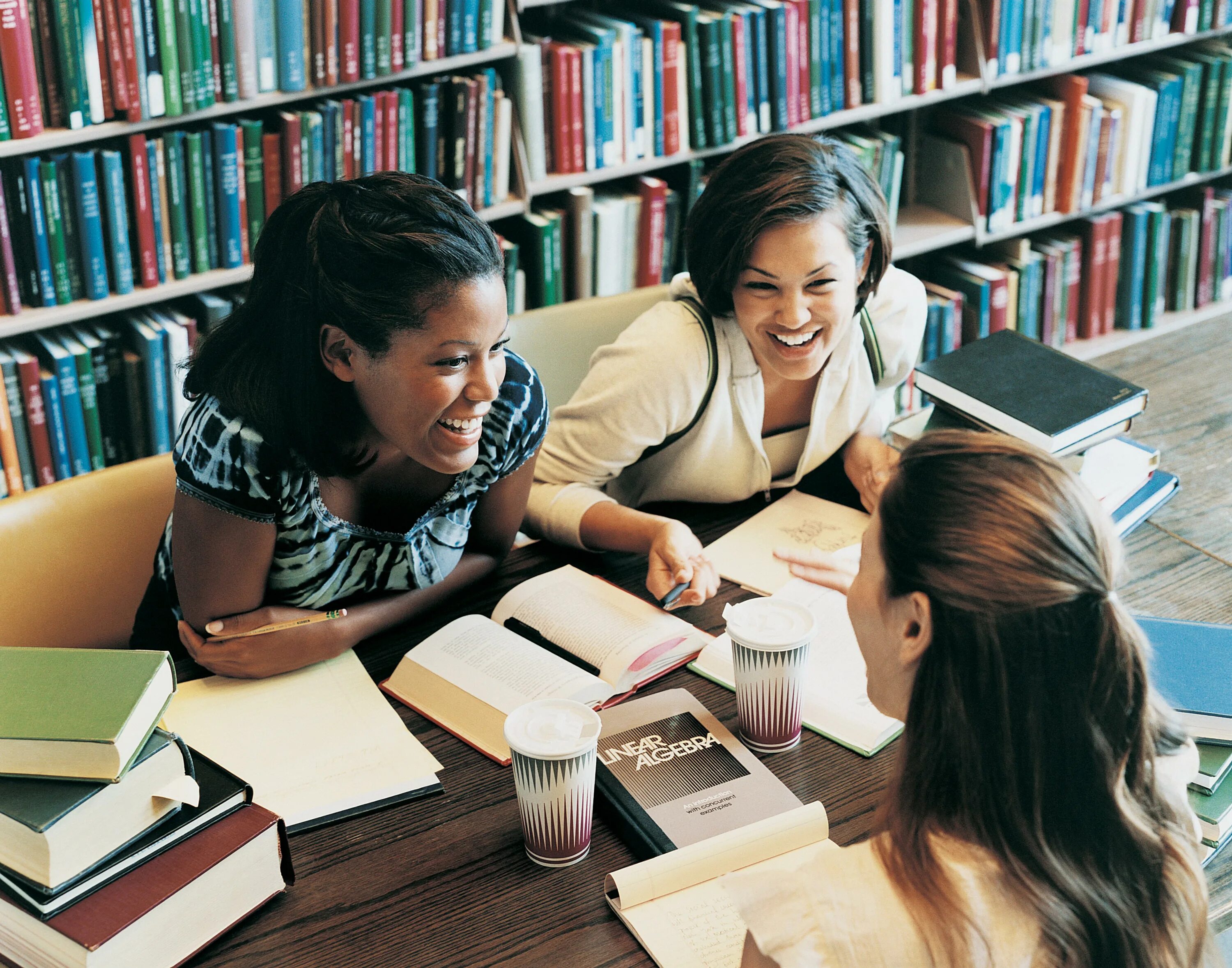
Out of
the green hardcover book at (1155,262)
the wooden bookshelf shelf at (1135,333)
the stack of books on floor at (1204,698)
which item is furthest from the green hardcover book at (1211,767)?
the green hardcover book at (1155,262)

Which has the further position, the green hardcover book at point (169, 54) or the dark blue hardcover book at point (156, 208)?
the dark blue hardcover book at point (156, 208)

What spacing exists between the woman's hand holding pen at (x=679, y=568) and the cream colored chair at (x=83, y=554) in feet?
1.97

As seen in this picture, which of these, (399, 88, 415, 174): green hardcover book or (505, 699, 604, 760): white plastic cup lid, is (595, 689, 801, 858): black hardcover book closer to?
(505, 699, 604, 760): white plastic cup lid

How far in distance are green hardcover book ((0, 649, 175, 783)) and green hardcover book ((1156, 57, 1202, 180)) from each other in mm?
3077

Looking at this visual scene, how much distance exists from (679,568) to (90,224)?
55.2 inches

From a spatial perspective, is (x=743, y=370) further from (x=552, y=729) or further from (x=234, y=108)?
(x=234, y=108)

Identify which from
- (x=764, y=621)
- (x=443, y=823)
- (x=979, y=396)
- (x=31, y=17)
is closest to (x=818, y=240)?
(x=979, y=396)

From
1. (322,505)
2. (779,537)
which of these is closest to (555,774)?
(322,505)

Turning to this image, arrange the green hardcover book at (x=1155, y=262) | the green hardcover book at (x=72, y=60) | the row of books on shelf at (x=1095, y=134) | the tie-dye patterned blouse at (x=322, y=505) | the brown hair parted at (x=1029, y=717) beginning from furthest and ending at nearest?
the green hardcover book at (x=1155, y=262)
the row of books on shelf at (x=1095, y=134)
the green hardcover book at (x=72, y=60)
the tie-dye patterned blouse at (x=322, y=505)
the brown hair parted at (x=1029, y=717)

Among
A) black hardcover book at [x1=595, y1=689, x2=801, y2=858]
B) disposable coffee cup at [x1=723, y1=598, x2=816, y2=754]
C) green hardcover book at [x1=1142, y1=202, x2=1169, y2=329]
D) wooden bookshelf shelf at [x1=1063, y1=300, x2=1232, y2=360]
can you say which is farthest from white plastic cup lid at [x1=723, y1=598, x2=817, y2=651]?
green hardcover book at [x1=1142, y1=202, x2=1169, y2=329]

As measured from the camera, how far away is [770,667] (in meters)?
1.11

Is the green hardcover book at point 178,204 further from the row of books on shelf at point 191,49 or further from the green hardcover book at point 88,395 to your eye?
the green hardcover book at point 88,395

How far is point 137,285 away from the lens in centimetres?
229

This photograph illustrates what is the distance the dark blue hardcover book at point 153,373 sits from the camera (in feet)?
7.52
